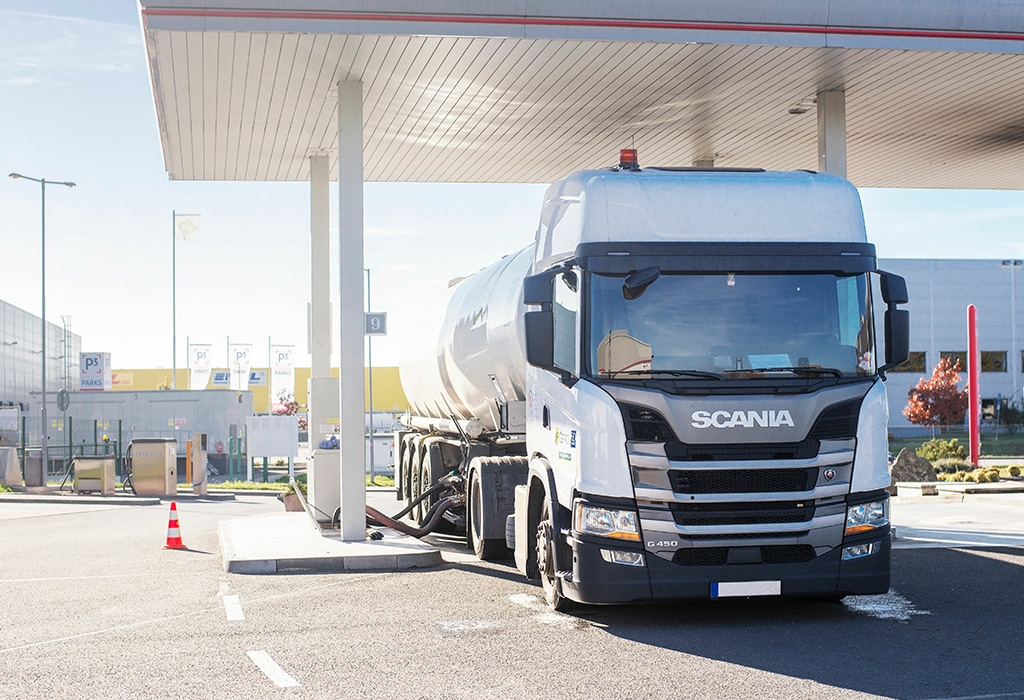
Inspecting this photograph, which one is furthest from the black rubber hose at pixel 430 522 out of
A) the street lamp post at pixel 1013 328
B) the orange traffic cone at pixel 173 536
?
the street lamp post at pixel 1013 328

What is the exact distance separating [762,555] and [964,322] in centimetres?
5513

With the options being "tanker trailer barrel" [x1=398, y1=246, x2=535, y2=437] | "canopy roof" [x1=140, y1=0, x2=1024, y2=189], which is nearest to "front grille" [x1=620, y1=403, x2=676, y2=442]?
"tanker trailer barrel" [x1=398, y1=246, x2=535, y2=437]

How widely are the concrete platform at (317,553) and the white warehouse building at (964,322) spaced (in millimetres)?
48853

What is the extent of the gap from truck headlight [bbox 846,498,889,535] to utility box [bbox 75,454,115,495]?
25245 millimetres

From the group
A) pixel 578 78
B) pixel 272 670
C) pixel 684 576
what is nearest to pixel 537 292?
pixel 684 576

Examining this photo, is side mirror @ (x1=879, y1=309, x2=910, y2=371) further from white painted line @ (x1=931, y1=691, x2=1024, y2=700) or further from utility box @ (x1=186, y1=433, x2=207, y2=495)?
utility box @ (x1=186, y1=433, x2=207, y2=495)

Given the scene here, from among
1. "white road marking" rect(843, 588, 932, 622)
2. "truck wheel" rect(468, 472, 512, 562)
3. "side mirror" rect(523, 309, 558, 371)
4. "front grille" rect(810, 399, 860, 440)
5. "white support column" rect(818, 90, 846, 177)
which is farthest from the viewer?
"white support column" rect(818, 90, 846, 177)

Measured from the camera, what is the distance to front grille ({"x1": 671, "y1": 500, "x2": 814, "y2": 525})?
27.6 ft

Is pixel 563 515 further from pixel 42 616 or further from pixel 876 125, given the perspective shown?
pixel 876 125

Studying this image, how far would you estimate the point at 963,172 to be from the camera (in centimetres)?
2003

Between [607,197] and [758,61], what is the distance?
18.0 feet

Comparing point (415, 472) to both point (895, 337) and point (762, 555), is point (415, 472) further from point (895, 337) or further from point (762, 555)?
point (895, 337)

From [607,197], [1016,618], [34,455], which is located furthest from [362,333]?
[34,455]

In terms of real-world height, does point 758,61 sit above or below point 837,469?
above
